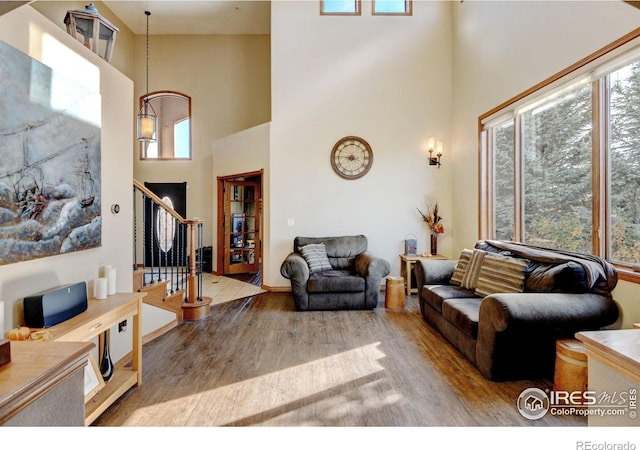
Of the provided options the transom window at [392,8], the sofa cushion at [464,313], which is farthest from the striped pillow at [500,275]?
the transom window at [392,8]

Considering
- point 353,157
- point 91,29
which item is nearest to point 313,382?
point 91,29

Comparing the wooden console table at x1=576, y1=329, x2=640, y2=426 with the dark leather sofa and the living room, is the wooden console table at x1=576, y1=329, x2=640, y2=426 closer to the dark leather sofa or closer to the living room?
the dark leather sofa

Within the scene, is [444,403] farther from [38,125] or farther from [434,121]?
[434,121]

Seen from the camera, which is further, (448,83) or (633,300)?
(448,83)

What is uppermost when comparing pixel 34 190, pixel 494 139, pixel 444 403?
pixel 494 139

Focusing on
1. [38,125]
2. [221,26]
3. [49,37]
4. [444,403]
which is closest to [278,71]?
[221,26]

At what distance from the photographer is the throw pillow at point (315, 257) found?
14.1 feet

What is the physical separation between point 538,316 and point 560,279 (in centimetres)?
45

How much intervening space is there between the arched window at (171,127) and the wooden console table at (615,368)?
7065 mm

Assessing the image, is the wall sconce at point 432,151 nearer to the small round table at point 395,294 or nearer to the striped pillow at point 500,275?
the small round table at point 395,294

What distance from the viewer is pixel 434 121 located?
5129 millimetres

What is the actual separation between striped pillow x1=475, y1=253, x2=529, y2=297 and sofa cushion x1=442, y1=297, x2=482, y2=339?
160 millimetres

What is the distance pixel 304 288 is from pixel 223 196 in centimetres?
318

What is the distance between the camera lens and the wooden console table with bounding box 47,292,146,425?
1706 mm
